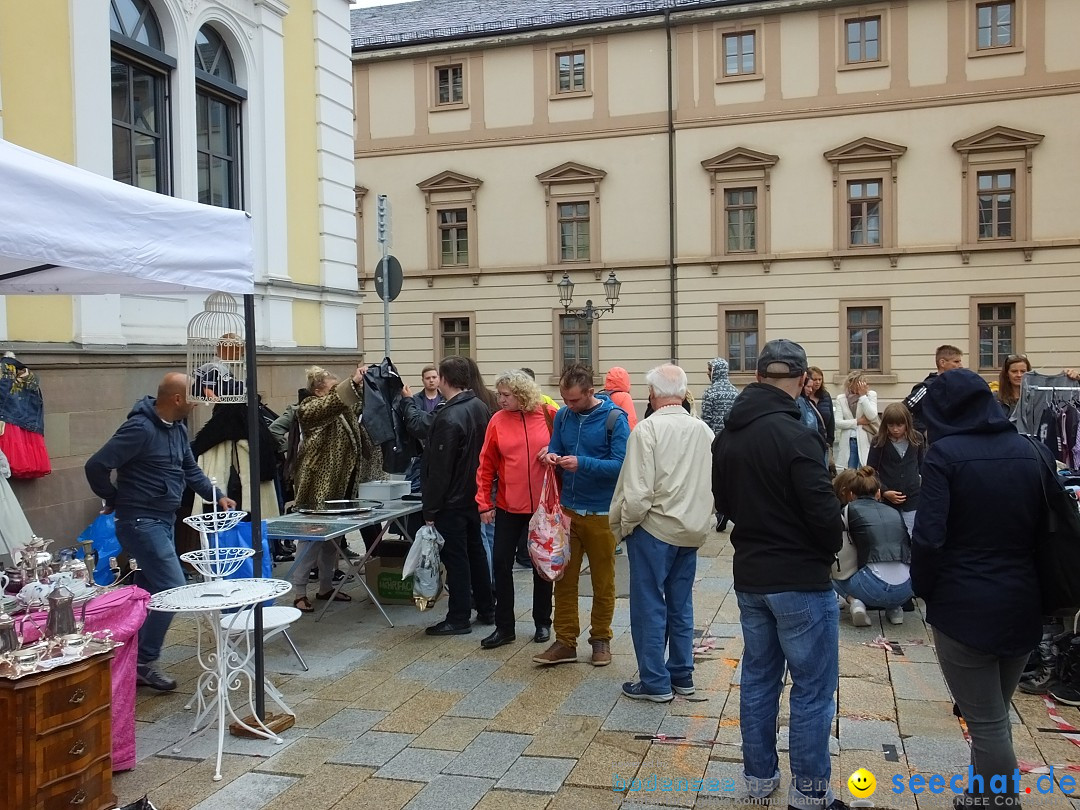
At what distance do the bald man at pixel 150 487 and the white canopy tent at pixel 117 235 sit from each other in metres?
0.72

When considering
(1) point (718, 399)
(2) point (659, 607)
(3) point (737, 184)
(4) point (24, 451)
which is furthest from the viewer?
(3) point (737, 184)

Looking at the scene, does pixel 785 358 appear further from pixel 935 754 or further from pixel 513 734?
pixel 513 734

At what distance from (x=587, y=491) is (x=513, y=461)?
62 cm

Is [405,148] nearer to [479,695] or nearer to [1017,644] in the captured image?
[479,695]

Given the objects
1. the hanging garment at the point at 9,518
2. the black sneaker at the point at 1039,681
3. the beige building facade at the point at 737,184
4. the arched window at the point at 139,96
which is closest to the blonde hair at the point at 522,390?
the black sneaker at the point at 1039,681

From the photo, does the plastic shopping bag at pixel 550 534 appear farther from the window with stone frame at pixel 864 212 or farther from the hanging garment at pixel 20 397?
the window with stone frame at pixel 864 212

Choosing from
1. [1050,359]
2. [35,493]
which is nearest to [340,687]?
[35,493]

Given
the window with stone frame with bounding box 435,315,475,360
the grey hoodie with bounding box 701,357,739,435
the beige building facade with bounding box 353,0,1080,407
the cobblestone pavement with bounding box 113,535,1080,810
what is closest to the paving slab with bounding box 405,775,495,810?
the cobblestone pavement with bounding box 113,535,1080,810

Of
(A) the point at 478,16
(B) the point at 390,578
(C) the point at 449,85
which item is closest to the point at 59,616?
(B) the point at 390,578

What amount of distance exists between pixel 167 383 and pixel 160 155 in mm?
4661

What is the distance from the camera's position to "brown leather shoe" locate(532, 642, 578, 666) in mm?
5738

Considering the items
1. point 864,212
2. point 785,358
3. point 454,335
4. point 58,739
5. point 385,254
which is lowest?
point 58,739

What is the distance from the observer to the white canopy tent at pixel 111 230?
11.5 ft

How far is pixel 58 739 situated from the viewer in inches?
141
